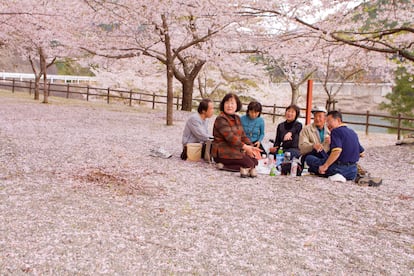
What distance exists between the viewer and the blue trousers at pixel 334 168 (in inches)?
257

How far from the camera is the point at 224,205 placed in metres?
5.09

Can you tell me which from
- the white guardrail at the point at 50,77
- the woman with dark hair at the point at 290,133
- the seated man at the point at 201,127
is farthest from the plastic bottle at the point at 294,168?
the white guardrail at the point at 50,77

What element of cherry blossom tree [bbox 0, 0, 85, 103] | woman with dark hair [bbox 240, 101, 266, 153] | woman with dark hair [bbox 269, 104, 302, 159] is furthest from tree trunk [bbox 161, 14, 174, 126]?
woman with dark hair [bbox 269, 104, 302, 159]

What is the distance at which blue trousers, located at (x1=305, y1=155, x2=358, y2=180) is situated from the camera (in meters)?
6.54

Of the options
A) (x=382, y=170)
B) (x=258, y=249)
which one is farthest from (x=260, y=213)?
(x=382, y=170)

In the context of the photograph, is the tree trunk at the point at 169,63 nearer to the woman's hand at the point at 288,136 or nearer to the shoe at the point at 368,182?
the woman's hand at the point at 288,136

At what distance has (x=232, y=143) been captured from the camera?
685cm

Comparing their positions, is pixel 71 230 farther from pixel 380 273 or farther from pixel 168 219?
pixel 380 273

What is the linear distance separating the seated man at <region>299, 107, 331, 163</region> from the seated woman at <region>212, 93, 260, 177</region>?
0.83 metres

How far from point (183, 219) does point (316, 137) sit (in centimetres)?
331

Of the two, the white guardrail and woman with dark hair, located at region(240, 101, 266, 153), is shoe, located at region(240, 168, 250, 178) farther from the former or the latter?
the white guardrail

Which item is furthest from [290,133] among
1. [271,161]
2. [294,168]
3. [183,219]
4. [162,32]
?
[162,32]

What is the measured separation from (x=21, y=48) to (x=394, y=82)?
21.0 metres

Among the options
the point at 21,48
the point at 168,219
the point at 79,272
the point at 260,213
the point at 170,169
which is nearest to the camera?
the point at 79,272
